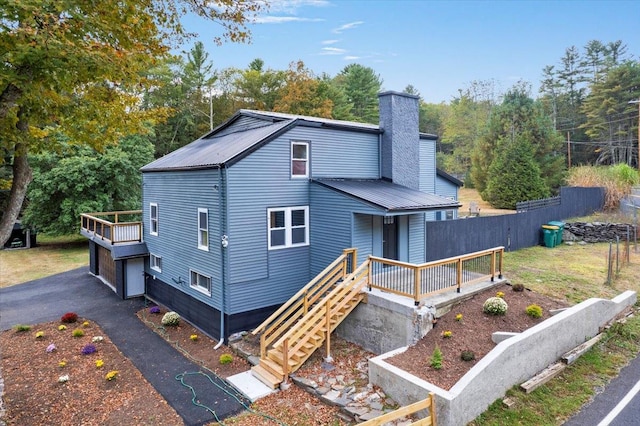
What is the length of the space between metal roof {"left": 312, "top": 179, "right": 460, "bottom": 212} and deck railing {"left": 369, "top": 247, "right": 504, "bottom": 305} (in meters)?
1.66

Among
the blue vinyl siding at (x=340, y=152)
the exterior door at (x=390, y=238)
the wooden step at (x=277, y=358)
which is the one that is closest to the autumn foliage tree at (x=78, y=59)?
the blue vinyl siding at (x=340, y=152)

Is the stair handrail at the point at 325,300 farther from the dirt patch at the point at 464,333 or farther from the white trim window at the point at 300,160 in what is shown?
the white trim window at the point at 300,160

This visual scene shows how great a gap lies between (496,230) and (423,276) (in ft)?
30.7

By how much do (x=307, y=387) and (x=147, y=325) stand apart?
24.1 ft

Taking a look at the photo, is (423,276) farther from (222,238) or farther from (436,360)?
(222,238)

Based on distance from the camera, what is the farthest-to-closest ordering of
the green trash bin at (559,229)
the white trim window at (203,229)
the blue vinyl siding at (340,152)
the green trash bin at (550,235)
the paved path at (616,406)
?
the green trash bin at (559,229)
the green trash bin at (550,235)
the blue vinyl siding at (340,152)
the white trim window at (203,229)
the paved path at (616,406)

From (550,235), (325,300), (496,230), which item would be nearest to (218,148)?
(325,300)

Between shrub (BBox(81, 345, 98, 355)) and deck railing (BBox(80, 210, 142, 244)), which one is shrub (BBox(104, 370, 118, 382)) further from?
deck railing (BBox(80, 210, 142, 244))

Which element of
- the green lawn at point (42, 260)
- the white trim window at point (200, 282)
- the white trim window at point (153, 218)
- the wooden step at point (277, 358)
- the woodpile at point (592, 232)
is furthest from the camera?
the woodpile at point (592, 232)

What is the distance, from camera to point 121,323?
13.9 meters

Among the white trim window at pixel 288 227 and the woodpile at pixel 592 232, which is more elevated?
the white trim window at pixel 288 227

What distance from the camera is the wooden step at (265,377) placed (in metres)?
9.22

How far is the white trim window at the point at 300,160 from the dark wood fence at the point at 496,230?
5.50m

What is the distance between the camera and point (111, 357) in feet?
36.7
